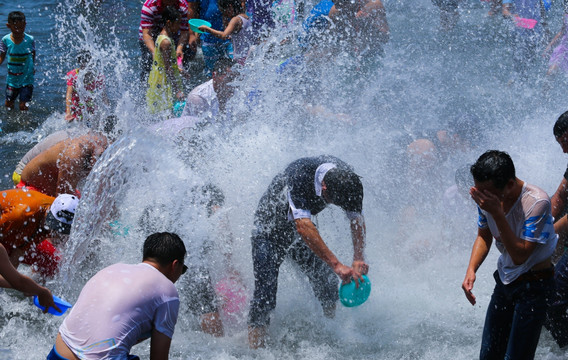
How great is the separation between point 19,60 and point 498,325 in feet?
24.8

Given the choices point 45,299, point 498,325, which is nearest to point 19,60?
point 45,299

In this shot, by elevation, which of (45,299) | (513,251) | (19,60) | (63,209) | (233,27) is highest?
(233,27)

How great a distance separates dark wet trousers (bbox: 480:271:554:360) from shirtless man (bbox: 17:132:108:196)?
11.3 feet

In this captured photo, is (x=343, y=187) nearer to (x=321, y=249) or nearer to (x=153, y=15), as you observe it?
(x=321, y=249)

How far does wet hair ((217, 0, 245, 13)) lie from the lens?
7.67 metres

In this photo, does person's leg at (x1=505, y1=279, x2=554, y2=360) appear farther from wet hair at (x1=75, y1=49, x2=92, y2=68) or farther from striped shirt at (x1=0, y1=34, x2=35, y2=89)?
striped shirt at (x1=0, y1=34, x2=35, y2=89)

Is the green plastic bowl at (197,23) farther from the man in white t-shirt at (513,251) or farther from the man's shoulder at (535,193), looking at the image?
the man's shoulder at (535,193)

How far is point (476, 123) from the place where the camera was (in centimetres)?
644

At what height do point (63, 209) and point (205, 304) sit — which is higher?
point (63, 209)

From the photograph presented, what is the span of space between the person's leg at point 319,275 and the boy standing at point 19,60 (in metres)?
5.96

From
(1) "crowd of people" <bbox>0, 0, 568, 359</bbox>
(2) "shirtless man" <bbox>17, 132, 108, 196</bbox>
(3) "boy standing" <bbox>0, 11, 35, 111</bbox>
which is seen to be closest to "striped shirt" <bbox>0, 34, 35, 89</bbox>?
(3) "boy standing" <bbox>0, 11, 35, 111</bbox>

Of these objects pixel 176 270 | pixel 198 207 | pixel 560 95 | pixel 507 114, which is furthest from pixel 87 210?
pixel 560 95

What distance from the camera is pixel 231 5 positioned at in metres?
7.72

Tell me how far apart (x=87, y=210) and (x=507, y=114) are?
489 centimetres
